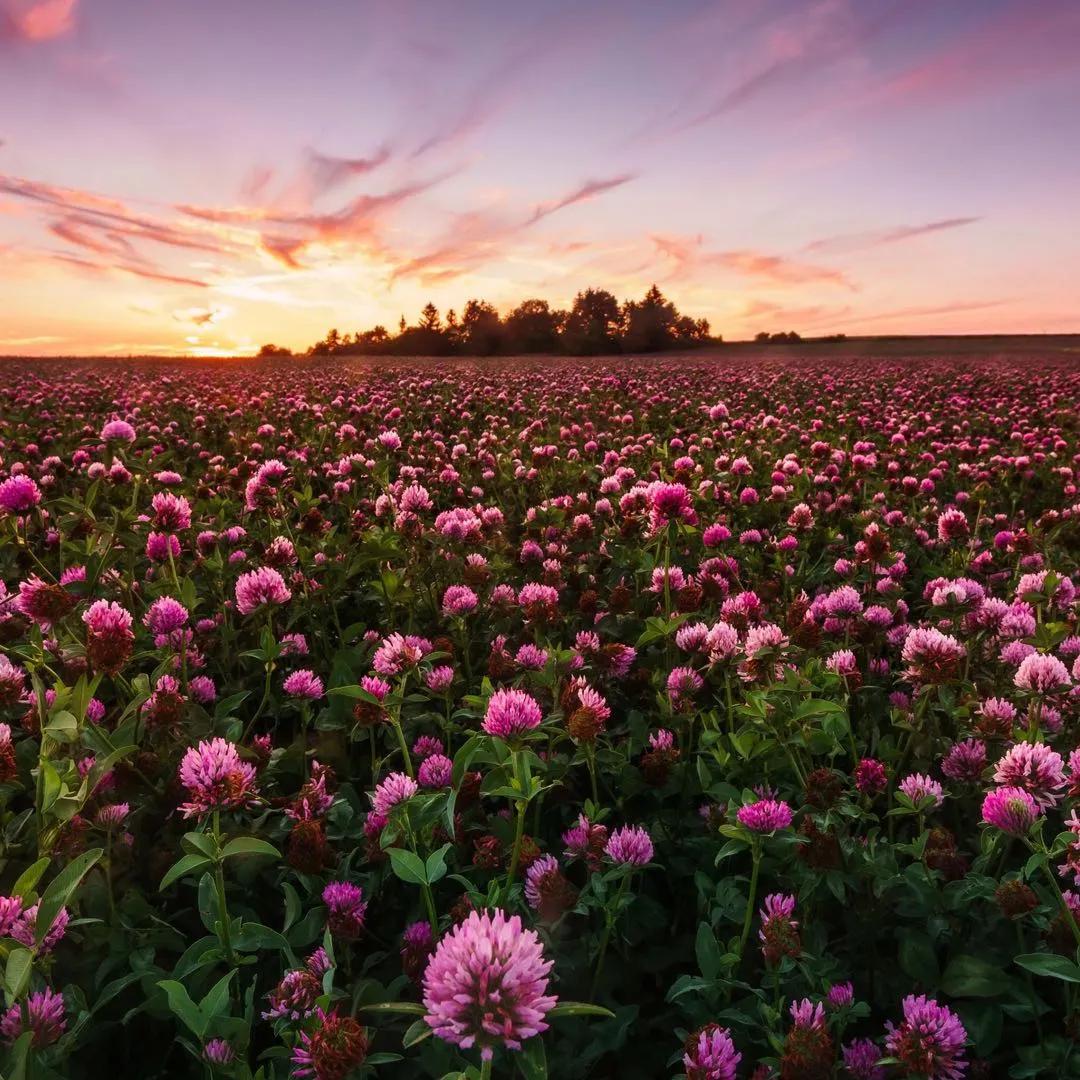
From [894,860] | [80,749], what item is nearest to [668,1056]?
[894,860]

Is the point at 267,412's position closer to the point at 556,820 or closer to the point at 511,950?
the point at 556,820

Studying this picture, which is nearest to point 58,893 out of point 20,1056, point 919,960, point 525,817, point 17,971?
point 17,971

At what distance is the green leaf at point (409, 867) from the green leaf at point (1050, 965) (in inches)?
44.9

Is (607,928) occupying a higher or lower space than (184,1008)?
lower

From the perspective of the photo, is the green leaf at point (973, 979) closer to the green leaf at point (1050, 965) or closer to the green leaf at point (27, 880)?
the green leaf at point (1050, 965)

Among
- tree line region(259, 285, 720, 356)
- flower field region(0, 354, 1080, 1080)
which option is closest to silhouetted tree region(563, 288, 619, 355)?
tree line region(259, 285, 720, 356)

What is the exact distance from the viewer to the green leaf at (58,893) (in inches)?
44.3

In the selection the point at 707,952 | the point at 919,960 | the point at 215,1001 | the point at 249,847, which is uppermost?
the point at 249,847

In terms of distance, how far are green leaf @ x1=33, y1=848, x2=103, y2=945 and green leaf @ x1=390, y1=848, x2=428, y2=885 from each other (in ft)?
1.65

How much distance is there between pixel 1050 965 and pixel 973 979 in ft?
0.79

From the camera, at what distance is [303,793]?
1986 mm

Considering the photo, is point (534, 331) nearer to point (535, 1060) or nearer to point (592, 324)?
point (592, 324)

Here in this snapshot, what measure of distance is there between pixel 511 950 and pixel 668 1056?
0.96 metres

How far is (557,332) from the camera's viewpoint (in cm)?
6756
